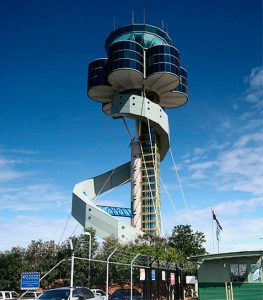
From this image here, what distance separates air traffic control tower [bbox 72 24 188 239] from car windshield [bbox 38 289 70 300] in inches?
2086

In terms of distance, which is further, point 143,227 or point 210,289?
point 143,227

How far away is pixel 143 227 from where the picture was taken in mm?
73375

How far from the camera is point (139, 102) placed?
75125 mm

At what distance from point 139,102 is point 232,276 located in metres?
53.1

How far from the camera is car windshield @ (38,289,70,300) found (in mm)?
15703

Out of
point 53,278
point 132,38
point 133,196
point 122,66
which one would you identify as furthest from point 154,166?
point 53,278

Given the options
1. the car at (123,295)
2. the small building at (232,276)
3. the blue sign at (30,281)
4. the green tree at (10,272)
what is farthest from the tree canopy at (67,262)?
the blue sign at (30,281)

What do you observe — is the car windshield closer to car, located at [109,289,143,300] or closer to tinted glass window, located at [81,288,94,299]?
tinted glass window, located at [81,288,94,299]

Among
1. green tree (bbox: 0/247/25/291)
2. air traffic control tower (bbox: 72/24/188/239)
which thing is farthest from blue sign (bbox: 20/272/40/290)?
air traffic control tower (bbox: 72/24/188/239)

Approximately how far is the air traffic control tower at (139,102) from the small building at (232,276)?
45.0 meters

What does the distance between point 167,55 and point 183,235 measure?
3376 cm

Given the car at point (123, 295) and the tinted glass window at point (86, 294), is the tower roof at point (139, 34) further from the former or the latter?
the tinted glass window at point (86, 294)

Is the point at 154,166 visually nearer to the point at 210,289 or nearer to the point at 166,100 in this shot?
the point at 166,100

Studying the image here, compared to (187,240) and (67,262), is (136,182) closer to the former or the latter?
(187,240)
